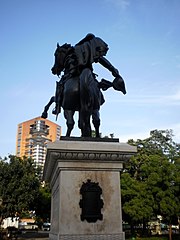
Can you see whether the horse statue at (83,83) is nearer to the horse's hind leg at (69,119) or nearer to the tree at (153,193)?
the horse's hind leg at (69,119)

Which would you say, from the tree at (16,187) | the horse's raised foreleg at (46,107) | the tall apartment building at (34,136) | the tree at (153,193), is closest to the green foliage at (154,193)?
the tree at (153,193)

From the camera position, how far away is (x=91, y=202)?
5.16 metres

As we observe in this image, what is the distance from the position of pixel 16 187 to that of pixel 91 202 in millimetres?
24170

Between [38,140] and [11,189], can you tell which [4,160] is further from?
[38,140]

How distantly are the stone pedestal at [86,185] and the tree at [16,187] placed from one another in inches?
921

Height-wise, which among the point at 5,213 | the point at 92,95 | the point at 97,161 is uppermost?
the point at 92,95

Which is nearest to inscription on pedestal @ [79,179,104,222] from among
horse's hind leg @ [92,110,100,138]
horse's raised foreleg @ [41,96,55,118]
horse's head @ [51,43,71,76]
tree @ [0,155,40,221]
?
horse's hind leg @ [92,110,100,138]

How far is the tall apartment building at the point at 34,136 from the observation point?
370 ft

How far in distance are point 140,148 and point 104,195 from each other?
28.3 meters

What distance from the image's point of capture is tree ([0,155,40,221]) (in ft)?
89.2

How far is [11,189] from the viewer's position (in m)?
27.2

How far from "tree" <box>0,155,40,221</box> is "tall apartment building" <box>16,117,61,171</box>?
83.1 metres

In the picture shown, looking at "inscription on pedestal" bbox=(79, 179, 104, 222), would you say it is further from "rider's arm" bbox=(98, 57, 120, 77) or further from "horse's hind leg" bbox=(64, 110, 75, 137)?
"rider's arm" bbox=(98, 57, 120, 77)

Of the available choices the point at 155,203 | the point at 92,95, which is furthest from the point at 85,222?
the point at 155,203
